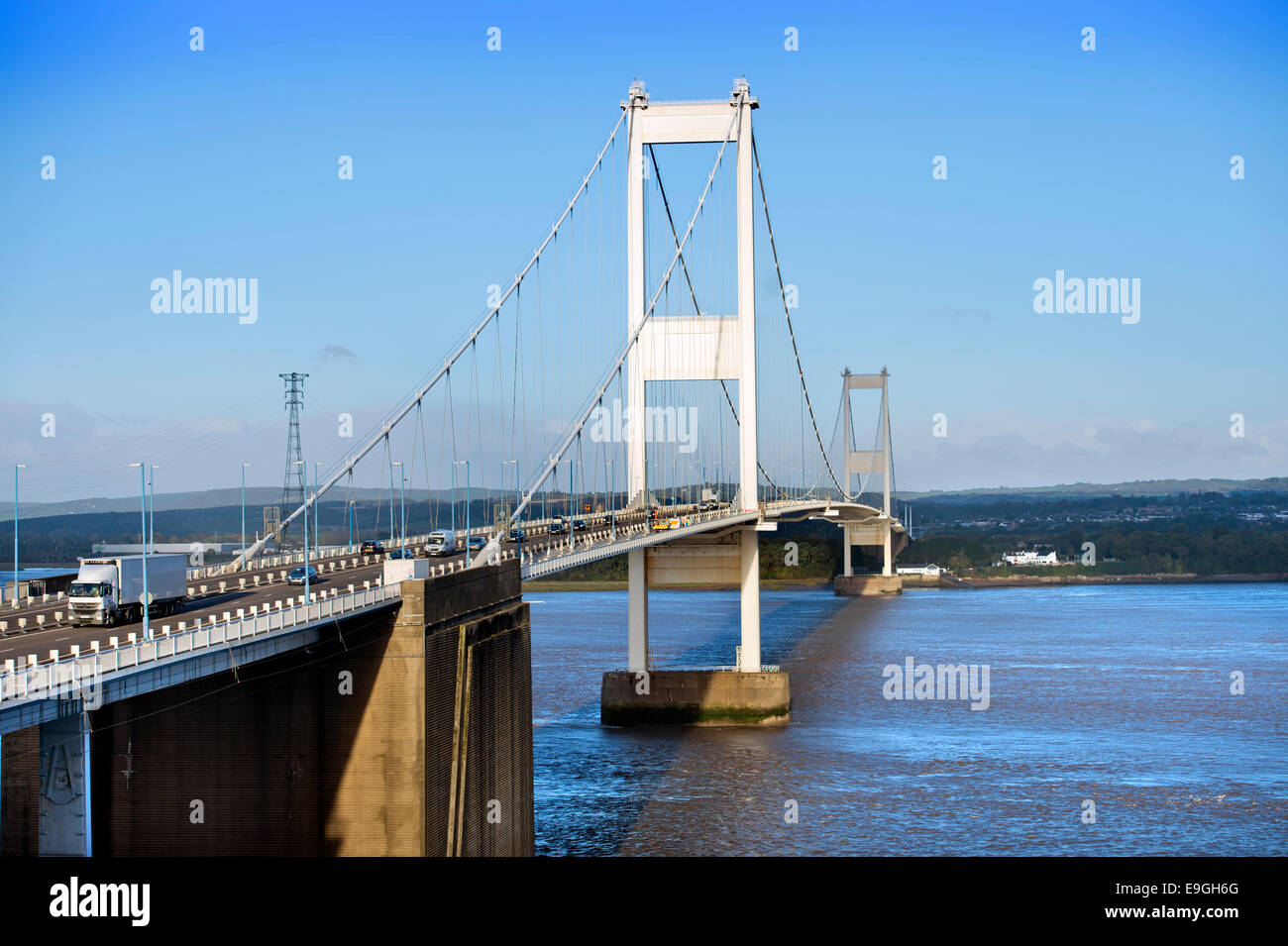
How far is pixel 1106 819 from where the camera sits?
31484 mm

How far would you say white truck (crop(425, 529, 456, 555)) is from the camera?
125 feet

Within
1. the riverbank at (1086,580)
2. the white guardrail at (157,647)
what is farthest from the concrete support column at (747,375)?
the riverbank at (1086,580)

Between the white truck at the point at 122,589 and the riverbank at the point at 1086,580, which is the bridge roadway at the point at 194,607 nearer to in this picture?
the white truck at the point at 122,589

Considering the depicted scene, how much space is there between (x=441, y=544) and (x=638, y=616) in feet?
33.0

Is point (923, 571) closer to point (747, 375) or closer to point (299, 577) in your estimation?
point (747, 375)

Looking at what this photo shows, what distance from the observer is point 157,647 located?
59.7 feet

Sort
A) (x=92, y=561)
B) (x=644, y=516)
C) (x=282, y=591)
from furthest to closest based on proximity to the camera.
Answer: (x=644, y=516)
(x=282, y=591)
(x=92, y=561)

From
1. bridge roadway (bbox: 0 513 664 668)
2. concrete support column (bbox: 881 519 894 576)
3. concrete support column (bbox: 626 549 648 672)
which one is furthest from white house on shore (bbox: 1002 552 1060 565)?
bridge roadway (bbox: 0 513 664 668)

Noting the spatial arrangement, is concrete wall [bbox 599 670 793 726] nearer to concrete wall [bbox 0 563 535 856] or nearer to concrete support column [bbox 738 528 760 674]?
concrete support column [bbox 738 528 760 674]

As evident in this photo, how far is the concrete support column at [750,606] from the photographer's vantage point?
48.4m

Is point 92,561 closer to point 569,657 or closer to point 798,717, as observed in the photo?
point 798,717

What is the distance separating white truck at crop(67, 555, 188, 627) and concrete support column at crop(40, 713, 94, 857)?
5.08 meters

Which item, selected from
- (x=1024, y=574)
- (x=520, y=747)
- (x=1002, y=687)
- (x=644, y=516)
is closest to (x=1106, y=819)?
(x=520, y=747)
